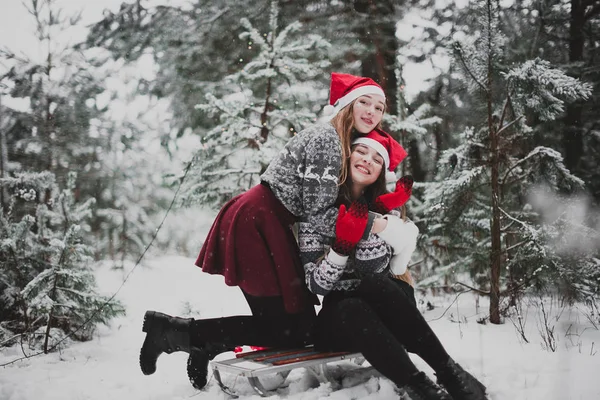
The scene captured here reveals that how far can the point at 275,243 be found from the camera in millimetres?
2637

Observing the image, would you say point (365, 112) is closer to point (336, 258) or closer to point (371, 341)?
point (336, 258)

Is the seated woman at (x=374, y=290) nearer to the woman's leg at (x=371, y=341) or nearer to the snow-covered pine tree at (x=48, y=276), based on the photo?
the woman's leg at (x=371, y=341)

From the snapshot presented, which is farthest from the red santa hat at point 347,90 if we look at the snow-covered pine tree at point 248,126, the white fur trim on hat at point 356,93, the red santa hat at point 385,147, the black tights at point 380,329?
the snow-covered pine tree at point 248,126

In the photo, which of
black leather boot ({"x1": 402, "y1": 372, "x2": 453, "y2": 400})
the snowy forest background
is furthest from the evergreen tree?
black leather boot ({"x1": 402, "y1": 372, "x2": 453, "y2": 400})

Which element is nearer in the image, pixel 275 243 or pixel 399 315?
pixel 399 315

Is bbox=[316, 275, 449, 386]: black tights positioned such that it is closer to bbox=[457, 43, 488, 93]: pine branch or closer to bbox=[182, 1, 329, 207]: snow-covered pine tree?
bbox=[457, 43, 488, 93]: pine branch

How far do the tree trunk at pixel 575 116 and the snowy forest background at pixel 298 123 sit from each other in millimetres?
26

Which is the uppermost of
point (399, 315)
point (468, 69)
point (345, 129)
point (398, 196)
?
point (468, 69)

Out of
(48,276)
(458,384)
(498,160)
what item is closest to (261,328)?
(458,384)

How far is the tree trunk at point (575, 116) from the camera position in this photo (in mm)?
6383

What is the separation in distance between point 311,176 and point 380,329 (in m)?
0.85

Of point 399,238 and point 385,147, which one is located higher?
point 385,147

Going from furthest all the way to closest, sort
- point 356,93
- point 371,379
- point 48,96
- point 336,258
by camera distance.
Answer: point 48,96, point 356,93, point 371,379, point 336,258

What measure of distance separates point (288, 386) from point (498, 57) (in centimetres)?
319
